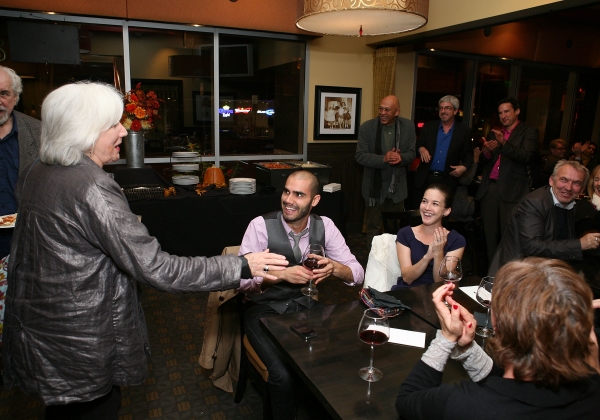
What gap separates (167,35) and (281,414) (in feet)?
15.6

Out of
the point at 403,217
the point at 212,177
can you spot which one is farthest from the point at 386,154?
the point at 403,217

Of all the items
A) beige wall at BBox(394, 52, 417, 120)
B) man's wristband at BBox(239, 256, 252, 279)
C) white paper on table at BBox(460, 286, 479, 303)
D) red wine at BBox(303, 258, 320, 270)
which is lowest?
white paper on table at BBox(460, 286, 479, 303)

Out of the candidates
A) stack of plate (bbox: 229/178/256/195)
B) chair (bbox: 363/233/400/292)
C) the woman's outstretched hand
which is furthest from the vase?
the woman's outstretched hand

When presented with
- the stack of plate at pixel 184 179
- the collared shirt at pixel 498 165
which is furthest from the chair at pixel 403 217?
the stack of plate at pixel 184 179

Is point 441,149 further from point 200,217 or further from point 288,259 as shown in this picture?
point 288,259

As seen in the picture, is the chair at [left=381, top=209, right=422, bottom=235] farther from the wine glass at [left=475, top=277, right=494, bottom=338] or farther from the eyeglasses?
the eyeglasses

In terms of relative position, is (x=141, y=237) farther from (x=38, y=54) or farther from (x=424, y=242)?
(x=38, y=54)

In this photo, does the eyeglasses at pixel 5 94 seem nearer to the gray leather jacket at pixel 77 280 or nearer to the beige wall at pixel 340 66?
the gray leather jacket at pixel 77 280

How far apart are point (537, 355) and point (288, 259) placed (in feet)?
4.91

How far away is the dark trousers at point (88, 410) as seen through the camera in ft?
5.29

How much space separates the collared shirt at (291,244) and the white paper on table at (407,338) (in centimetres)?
64

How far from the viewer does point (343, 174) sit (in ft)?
21.0

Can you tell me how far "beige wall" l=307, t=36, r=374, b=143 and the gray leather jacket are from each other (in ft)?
15.8

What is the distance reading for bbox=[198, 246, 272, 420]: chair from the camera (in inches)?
90.0
